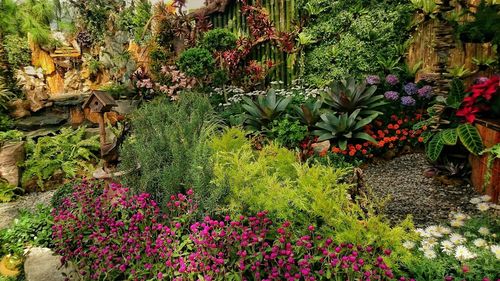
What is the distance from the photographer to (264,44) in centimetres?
850

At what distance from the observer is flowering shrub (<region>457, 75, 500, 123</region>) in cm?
404

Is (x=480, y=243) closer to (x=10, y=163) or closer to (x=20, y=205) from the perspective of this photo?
(x=20, y=205)

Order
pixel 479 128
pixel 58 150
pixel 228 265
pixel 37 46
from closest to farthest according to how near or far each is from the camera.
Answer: pixel 228 265 → pixel 479 128 → pixel 58 150 → pixel 37 46

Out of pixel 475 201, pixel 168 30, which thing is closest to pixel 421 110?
pixel 475 201

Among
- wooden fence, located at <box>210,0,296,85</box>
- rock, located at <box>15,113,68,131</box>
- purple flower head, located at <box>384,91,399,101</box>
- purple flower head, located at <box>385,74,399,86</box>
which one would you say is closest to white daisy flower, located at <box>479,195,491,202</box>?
purple flower head, located at <box>384,91,399,101</box>

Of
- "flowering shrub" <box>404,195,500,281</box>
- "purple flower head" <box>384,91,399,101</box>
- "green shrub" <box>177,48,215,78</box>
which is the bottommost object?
"flowering shrub" <box>404,195,500,281</box>

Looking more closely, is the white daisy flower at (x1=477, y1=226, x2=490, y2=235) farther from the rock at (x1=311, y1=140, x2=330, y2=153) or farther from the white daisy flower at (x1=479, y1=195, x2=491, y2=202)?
the rock at (x1=311, y1=140, x2=330, y2=153)

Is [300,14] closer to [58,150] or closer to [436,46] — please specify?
[436,46]

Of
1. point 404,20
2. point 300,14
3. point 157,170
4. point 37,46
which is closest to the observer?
point 157,170

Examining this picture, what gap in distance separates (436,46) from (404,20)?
200 centimetres

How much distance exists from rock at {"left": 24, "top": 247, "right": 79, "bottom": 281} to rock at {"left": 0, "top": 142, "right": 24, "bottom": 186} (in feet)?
8.18

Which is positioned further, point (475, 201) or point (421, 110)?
point (421, 110)

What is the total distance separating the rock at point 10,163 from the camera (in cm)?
546

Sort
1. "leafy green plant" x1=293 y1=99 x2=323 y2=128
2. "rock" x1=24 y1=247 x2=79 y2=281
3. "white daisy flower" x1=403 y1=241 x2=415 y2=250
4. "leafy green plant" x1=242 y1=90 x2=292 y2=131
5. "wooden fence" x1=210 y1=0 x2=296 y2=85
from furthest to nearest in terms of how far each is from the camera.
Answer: "wooden fence" x1=210 y1=0 x2=296 y2=85 → "leafy green plant" x1=242 y1=90 x2=292 y2=131 → "leafy green plant" x1=293 y1=99 x2=323 y2=128 → "rock" x1=24 y1=247 x2=79 y2=281 → "white daisy flower" x1=403 y1=241 x2=415 y2=250
